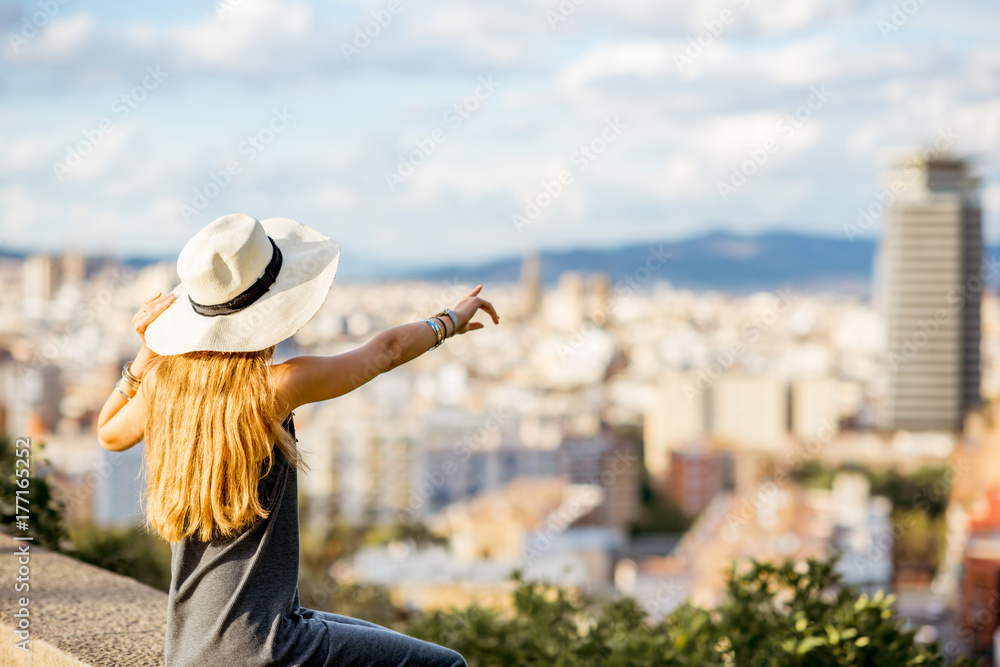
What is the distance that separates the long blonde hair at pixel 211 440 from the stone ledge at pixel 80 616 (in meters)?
0.42

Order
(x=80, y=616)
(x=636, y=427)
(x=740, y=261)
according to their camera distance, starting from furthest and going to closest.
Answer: (x=740, y=261), (x=636, y=427), (x=80, y=616)

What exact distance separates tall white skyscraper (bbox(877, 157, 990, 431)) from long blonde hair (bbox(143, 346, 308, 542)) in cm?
5838

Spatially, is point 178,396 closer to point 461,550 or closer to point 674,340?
point 461,550

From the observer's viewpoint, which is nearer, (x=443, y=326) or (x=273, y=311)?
(x=273, y=311)

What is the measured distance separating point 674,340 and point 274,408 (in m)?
69.5

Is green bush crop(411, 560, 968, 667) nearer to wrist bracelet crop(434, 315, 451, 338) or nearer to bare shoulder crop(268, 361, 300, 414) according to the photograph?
wrist bracelet crop(434, 315, 451, 338)

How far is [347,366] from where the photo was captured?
3.75 ft

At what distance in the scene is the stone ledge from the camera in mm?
1424

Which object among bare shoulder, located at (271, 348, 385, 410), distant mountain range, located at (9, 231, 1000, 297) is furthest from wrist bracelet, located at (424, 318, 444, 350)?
distant mountain range, located at (9, 231, 1000, 297)

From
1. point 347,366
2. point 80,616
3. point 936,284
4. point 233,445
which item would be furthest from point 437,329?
point 936,284

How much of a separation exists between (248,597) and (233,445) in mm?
171

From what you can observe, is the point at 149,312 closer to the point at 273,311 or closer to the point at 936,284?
the point at 273,311

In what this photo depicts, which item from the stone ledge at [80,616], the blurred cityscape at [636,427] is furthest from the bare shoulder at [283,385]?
the stone ledge at [80,616]

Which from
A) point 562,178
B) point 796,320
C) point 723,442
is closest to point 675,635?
point 562,178
